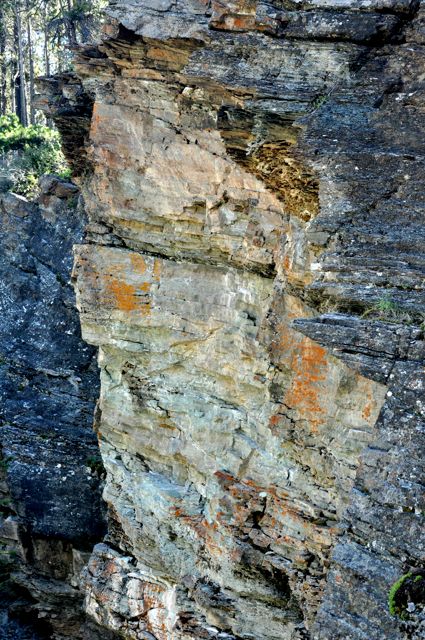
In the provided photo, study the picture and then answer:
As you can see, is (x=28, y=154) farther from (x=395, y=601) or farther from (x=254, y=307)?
(x=395, y=601)

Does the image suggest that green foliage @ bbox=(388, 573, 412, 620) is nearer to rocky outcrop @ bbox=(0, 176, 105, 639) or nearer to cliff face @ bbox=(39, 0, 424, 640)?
cliff face @ bbox=(39, 0, 424, 640)

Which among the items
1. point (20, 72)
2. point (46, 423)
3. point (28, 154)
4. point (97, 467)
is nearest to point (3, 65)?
point (20, 72)

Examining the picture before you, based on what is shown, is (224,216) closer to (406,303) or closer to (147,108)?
(147,108)

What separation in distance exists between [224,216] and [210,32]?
8.38 ft

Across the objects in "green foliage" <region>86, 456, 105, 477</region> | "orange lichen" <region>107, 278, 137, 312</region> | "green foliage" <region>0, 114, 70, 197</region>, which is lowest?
"green foliage" <region>86, 456, 105, 477</region>

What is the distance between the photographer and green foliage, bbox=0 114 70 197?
2053 cm

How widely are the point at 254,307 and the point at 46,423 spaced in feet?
23.6

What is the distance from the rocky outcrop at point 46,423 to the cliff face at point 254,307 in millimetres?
2776

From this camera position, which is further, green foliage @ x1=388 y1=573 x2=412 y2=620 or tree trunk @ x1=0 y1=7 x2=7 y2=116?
tree trunk @ x1=0 y1=7 x2=7 y2=116

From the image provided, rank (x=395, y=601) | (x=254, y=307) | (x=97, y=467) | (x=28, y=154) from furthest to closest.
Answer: (x=28, y=154) < (x=97, y=467) < (x=254, y=307) < (x=395, y=601)

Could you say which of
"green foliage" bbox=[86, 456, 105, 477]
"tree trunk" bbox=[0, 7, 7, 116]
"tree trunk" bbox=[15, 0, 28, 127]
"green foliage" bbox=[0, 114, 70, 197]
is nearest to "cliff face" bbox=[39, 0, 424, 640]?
"green foliage" bbox=[86, 456, 105, 477]

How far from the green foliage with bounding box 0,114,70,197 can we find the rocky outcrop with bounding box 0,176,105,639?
1507mm

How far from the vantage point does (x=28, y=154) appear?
2244 cm

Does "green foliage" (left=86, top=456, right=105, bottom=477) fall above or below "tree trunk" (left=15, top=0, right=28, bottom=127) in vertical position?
below
